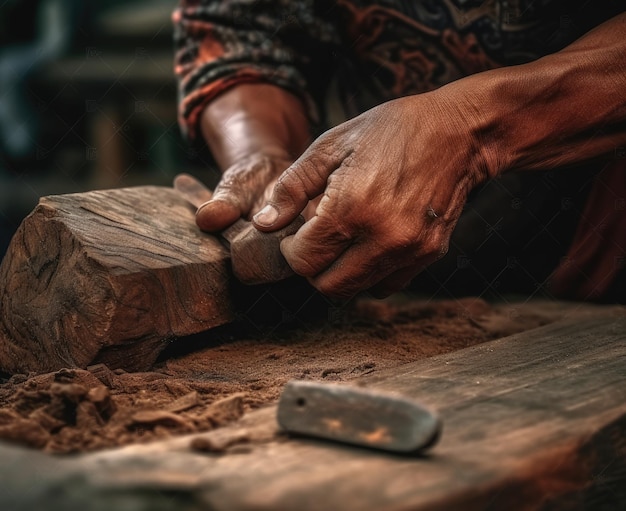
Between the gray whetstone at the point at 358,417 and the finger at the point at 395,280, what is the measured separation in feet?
2.22

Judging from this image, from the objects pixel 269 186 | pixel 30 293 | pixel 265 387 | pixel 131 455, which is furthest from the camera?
pixel 269 186

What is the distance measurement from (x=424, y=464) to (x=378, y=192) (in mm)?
675


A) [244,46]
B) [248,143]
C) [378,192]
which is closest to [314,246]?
[378,192]

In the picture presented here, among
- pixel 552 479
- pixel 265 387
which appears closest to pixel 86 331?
pixel 265 387

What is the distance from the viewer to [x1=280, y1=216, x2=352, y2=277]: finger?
5.23 feet

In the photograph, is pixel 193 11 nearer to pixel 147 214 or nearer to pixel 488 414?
pixel 147 214

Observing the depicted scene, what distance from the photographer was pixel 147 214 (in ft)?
6.12

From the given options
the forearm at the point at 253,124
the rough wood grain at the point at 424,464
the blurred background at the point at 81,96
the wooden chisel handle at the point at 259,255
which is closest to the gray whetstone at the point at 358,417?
the rough wood grain at the point at 424,464

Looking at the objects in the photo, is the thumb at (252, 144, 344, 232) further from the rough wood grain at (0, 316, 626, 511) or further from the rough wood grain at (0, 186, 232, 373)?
the rough wood grain at (0, 316, 626, 511)

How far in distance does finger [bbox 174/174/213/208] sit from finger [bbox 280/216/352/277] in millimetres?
477

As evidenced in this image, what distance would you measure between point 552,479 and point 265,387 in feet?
1.89

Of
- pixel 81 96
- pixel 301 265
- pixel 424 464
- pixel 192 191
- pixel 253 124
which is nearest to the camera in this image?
pixel 424 464

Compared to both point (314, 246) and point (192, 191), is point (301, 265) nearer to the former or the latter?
point (314, 246)

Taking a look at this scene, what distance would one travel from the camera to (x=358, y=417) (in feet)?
3.47
